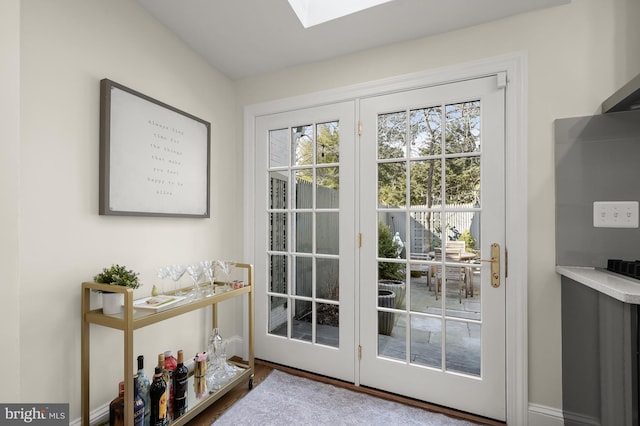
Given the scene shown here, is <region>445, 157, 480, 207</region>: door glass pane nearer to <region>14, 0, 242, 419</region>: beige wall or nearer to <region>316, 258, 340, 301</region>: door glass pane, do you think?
<region>316, 258, 340, 301</region>: door glass pane

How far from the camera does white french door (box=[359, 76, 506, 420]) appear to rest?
179cm

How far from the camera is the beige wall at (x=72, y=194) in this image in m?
1.30

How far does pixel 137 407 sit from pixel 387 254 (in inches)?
63.2

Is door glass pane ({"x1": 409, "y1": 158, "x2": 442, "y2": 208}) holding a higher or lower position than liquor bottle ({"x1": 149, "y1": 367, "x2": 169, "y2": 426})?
higher

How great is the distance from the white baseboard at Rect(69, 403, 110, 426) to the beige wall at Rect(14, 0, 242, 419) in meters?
0.03

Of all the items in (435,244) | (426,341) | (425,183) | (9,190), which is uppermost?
(425,183)

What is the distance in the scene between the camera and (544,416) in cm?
165

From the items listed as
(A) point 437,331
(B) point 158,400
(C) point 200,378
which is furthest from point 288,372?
(A) point 437,331

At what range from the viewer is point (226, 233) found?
2479 millimetres

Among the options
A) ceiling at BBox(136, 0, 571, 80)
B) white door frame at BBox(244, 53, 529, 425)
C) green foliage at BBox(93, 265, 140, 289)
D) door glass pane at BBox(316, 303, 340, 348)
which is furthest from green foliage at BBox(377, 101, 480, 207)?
green foliage at BBox(93, 265, 140, 289)

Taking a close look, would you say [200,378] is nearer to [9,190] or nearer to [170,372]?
[170,372]

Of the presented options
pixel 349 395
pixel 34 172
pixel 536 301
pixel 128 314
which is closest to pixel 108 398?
pixel 128 314

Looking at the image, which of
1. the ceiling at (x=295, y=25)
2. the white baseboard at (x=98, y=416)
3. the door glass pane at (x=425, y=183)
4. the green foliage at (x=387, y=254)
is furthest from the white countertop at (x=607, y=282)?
the white baseboard at (x=98, y=416)

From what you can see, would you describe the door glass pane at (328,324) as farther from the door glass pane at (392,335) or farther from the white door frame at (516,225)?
the white door frame at (516,225)
